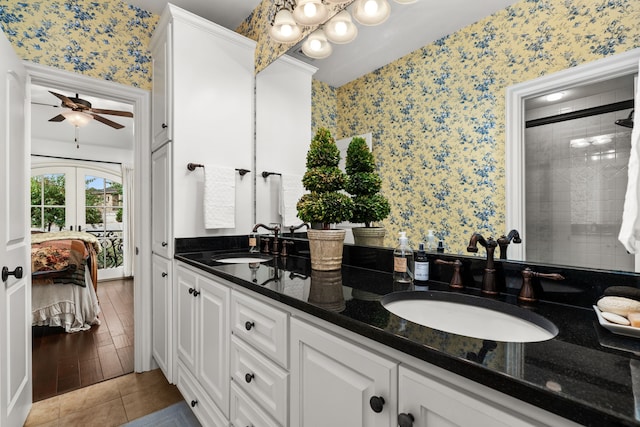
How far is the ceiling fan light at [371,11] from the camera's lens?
1405 millimetres

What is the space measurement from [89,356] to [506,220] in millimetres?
3081

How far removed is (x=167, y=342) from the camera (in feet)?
6.39

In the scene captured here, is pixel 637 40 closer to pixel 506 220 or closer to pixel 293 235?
pixel 506 220

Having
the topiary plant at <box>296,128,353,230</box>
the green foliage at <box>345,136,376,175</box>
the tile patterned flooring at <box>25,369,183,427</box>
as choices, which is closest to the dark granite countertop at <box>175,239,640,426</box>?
the topiary plant at <box>296,128,353,230</box>

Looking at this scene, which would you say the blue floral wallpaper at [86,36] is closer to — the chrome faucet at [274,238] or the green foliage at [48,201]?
the chrome faucet at [274,238]

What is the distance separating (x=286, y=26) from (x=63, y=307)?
10.9 feet


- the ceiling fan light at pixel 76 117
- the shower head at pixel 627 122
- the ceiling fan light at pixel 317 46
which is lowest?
the shower head at pixel 627 122

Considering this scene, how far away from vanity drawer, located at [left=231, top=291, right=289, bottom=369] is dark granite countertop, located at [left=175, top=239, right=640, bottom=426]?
0.08m

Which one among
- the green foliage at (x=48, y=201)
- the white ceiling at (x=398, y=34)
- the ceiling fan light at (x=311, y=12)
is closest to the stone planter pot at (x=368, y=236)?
the white ceiling at (x=398, y=34)

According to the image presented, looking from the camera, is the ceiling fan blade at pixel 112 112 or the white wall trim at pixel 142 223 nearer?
the white wall trim at pixel 142 223

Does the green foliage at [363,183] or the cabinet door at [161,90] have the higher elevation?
the cabinet door at [161,90]

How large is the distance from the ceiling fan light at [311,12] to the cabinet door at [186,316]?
4.98ft

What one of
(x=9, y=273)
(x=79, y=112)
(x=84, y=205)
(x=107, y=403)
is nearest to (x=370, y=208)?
(x=9, y=273)

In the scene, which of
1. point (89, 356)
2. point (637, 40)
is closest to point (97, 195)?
point (89, 356)
